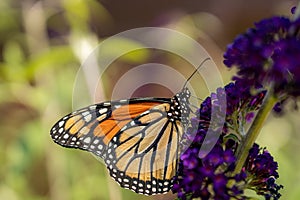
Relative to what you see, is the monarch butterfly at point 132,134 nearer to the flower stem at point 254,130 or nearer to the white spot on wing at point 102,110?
the white spot on wing at point 102,110

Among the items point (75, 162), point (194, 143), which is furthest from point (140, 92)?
point (194, 143)

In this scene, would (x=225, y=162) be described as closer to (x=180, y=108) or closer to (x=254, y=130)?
(x=254, y=130)

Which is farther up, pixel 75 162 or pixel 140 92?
pixel 140 92

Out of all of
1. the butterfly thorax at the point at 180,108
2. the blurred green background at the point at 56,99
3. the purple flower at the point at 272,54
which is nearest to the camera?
the purple flower at the point at 272,54

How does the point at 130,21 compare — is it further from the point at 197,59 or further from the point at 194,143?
the point at 194,143

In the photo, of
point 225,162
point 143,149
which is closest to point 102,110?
point 143,149

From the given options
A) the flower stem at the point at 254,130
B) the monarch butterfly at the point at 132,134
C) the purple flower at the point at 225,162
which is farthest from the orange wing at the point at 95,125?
the flower stem at the point at 254,130

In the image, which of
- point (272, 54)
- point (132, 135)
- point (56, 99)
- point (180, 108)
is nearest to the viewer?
point (272, 54)
